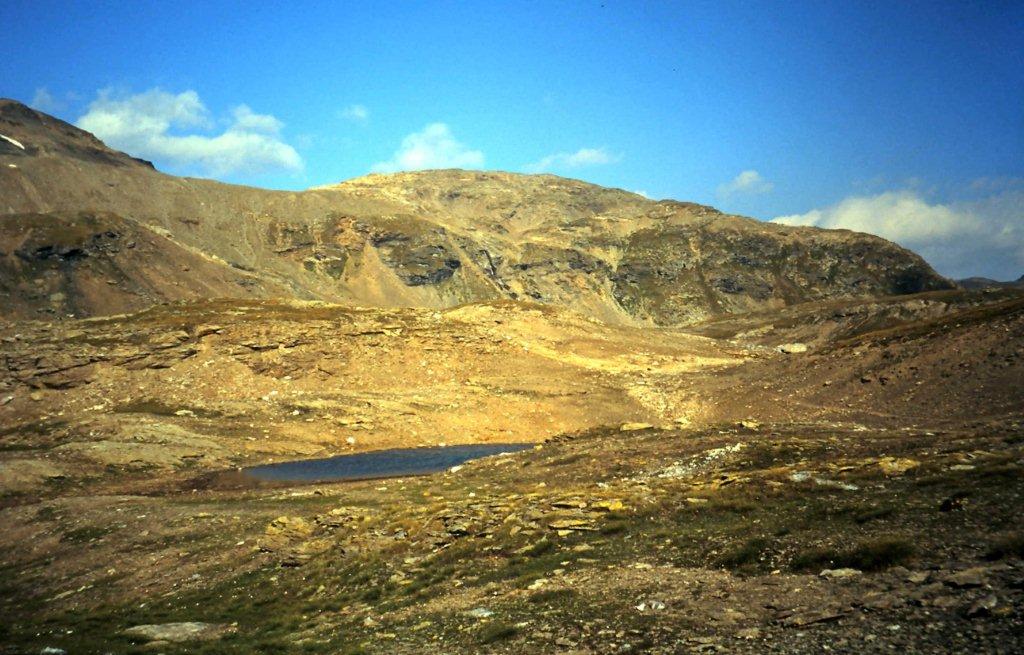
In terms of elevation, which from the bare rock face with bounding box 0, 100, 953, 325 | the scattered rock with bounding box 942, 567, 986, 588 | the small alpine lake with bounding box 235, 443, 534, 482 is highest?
the bare rock face with bounding box 0, 100, 953, 325

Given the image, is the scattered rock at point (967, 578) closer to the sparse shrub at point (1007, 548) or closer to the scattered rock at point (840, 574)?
the sparse shrub at point (1007, 548)

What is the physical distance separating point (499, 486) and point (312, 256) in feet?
420

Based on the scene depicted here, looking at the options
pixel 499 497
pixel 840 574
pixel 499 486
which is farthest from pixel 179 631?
pixel 840 574

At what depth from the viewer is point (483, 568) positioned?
55.8 feet

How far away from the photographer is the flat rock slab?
50.8ft

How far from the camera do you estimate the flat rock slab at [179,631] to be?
15.5 metres

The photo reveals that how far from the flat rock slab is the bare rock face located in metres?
93.7

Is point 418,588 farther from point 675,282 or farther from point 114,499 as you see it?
point 675,282

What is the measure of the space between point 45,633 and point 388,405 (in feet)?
106

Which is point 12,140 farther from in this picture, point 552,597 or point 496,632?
point 496,632

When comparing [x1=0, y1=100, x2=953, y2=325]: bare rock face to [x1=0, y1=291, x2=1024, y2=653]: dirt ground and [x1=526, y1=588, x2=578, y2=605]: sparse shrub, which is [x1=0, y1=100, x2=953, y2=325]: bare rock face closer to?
[x1=0, y1=291, x2=1024, y2=653]: dirt ground

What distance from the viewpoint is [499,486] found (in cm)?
2780

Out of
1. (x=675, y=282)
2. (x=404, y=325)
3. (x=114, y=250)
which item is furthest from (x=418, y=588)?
(x=675, y=282)

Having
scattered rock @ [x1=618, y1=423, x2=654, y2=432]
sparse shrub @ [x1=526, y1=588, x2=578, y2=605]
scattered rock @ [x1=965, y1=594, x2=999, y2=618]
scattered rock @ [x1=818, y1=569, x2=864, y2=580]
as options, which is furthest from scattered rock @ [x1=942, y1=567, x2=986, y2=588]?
scattered rock @ [x1=618, y1=423, x2=654, y2=432]
